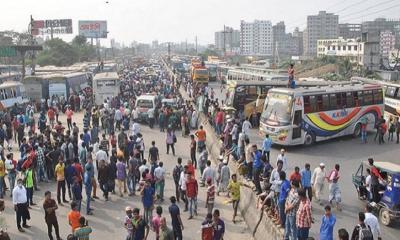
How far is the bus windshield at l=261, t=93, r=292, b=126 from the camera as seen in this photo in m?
21.9

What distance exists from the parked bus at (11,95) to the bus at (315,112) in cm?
2025

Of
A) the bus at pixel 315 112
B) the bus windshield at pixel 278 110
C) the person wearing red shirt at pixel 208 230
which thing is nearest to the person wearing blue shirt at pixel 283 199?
the person wearing red shirt at pixel 208 230

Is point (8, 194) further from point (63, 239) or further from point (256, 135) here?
point (256, 135)

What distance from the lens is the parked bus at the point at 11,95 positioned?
1352 inches

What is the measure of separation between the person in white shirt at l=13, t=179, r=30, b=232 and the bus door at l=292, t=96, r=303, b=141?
518 inches

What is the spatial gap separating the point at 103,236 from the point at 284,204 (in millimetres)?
4917

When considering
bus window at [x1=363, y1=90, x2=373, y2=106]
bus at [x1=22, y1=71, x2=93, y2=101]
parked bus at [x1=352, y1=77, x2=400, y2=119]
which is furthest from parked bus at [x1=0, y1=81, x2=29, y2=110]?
parked bus at [x1=352, y1=77, x2=400, y2=119]

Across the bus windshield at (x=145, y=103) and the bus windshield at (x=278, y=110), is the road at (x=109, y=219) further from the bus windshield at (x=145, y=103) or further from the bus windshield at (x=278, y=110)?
the bus windshield at (x=145, y=103)

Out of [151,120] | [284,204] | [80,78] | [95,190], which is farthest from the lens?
[80,78]

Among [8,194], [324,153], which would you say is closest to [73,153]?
[8,194]

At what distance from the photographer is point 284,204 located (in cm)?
1170

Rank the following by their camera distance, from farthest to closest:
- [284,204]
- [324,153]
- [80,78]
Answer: [80,78], [324,153], [284,204]

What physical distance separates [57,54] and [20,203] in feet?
288

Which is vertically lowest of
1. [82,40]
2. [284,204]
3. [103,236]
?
[103,236]
